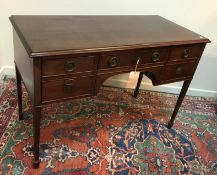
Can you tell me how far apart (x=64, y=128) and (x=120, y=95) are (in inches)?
26.9

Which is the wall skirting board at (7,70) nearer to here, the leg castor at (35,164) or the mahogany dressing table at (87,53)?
the mahogany dressing table at (87,53)

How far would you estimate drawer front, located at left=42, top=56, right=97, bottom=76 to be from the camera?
3.71 ft

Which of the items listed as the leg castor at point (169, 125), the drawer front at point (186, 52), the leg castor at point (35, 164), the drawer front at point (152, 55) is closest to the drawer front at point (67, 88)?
the drawer front at point (152, 55)

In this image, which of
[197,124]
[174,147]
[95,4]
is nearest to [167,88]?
[197,124]

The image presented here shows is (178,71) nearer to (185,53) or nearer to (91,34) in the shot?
(185,53)

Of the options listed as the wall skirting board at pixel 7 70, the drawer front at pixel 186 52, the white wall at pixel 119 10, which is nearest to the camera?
the drawer front at pixel 186 52

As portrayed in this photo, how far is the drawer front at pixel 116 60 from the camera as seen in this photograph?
127 cm

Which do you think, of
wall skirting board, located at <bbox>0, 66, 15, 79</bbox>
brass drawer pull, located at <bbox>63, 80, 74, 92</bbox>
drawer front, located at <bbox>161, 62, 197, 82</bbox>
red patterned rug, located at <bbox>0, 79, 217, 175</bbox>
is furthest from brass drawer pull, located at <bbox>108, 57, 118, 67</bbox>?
wall skirting board, located at <bbox>0, 66, 15, 79</bbox>

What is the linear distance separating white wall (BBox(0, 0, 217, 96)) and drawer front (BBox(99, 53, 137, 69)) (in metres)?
0.80

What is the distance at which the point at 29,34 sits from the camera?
121 cm

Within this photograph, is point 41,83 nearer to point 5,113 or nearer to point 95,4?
point 5,113

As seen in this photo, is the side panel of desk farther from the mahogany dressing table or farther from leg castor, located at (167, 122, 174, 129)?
leg castor, located at (167, 122, 174, 129)

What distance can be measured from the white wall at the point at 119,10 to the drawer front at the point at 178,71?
61 cm

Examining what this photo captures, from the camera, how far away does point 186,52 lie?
1.56 meters
